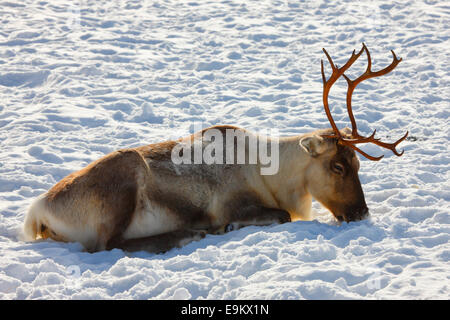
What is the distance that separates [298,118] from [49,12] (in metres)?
7.18

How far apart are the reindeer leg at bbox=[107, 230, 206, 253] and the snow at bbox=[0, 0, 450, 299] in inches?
3.6

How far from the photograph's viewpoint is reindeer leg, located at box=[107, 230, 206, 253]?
4.71m

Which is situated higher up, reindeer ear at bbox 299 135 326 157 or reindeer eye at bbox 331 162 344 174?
reindeer ear at bbox 299 135 326 157

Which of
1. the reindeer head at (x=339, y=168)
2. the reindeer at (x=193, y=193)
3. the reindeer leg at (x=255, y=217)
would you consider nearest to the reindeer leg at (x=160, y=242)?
the reindeer at (x=193, y=193)

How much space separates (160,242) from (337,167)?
69.9 inches

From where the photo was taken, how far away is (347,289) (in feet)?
12.0

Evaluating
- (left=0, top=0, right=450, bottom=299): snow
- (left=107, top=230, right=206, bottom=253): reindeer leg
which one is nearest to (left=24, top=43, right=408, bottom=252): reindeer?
(left=107, top=230, right=206, bottom=253): reindeer leg

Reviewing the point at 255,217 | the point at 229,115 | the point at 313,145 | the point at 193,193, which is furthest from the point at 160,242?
the point at 229,115

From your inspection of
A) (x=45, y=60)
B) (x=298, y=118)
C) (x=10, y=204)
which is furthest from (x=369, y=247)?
(x=45, y=60)

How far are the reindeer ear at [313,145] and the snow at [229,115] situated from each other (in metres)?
0.69

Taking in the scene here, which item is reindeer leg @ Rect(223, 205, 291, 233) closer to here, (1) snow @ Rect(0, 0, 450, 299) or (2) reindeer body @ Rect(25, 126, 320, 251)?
(2) reindeer body @ Rect(25, 126, 320, 251)

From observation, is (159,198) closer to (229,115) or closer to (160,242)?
(160,242)

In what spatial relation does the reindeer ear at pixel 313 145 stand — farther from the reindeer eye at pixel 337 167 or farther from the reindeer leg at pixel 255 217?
the reindeer leg at pixel 255 217
